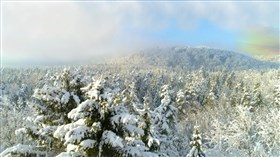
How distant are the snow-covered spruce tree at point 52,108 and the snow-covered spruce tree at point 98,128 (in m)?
1.70

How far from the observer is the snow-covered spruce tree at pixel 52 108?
1586 centimetres

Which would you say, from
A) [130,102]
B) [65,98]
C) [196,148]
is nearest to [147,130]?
[196,148]

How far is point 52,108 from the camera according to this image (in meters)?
16.8

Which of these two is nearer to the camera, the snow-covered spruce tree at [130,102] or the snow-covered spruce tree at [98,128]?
the snow-covered spruce tree at [98,128]

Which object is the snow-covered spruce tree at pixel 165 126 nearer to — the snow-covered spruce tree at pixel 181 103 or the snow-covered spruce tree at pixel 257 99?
the snow-covered spruce tree at pixel 181 103

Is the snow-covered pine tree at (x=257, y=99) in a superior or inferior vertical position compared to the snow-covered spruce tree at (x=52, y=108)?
inferior

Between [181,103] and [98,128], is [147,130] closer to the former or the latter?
[98,128]

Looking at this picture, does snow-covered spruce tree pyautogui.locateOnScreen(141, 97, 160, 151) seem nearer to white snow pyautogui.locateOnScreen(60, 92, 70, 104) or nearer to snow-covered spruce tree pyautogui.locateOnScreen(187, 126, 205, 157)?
snow-covered spruce tree pyautogui.locateOnScreen(187, 126, 205, 157)

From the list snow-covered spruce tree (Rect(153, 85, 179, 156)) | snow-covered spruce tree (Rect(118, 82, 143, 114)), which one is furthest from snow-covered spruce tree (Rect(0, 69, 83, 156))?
snow-covered spruce tree (Rect(153, 85, 179, 156))

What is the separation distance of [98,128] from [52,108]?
3.52m

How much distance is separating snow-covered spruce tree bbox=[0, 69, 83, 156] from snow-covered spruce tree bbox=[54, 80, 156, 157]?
1.70m

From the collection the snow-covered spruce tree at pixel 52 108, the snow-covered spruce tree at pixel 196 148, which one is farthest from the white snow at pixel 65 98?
the snow-covered spruce tree at pixel 196 148

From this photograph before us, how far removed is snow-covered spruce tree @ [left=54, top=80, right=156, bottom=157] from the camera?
45.1 ft

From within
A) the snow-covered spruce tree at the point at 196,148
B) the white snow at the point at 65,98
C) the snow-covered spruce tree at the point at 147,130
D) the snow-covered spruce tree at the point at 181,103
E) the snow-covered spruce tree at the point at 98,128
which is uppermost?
the white snow at the point at 65,98
